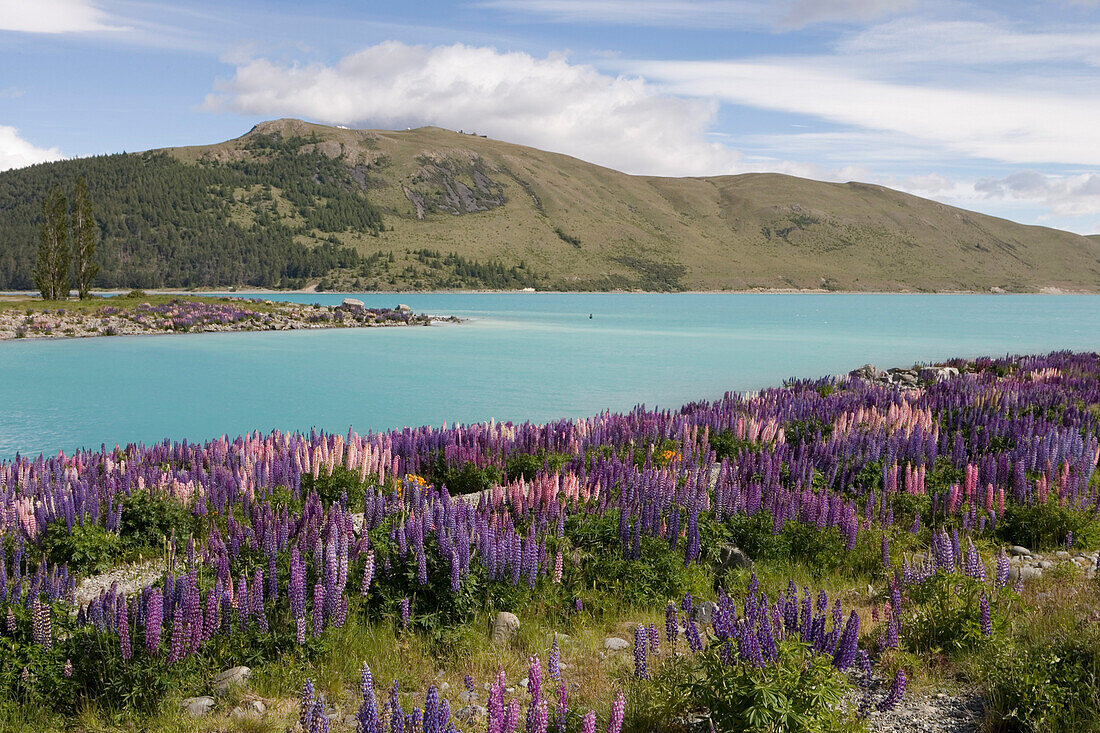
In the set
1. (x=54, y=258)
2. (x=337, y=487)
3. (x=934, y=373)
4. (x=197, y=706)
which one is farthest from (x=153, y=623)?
(x=54, y=258)

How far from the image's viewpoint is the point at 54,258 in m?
63.3

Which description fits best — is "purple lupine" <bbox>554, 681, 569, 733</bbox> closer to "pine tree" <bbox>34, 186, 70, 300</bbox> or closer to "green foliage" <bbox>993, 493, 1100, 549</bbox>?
"green foliage" <bbox>993, 493, 1100, 549</bbox>

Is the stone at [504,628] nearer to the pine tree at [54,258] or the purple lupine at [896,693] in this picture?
the purple lupine at [896,693]

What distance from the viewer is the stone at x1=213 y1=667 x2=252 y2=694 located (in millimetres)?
5125

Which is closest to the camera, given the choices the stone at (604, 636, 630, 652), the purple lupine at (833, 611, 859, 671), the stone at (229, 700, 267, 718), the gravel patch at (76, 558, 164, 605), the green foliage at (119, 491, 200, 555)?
the purple lupine at (833, 611, 859, 671)

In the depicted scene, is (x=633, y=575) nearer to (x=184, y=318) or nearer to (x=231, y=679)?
(x=231, y=679)

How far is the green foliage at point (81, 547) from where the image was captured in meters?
→ 7.99

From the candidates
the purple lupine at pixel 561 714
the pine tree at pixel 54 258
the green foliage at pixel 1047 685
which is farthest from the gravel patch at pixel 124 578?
the pine tree at pixel 54 258

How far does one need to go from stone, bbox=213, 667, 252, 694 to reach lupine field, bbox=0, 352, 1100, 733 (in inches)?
3.6

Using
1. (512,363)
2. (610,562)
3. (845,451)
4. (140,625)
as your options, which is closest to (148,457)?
(140,625)

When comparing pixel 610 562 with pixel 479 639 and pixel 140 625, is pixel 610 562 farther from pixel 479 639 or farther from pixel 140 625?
pixel 140 625

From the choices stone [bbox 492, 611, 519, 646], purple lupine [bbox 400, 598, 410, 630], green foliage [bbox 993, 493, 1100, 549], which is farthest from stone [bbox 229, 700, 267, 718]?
green foliage [bbox 993, 493, 1100, 549]

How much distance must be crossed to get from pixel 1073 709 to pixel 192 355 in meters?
44.3

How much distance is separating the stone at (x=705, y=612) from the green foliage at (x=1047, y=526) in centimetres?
455
